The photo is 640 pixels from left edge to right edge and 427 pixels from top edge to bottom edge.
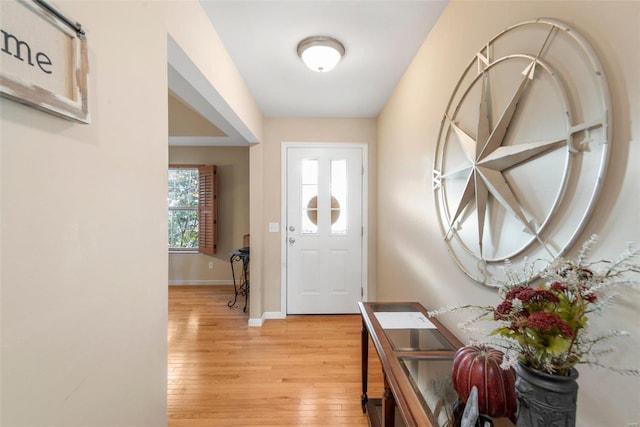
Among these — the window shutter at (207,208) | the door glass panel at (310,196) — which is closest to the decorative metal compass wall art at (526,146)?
the door glass panel at (310,196)

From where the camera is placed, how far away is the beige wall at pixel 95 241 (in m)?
0.53

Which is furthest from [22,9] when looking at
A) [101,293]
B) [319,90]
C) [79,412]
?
[319,90]

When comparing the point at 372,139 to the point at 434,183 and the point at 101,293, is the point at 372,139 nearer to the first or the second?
the point at 434,183

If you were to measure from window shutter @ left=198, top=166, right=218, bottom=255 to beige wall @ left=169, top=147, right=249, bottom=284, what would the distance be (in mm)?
145

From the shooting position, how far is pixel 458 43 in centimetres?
128

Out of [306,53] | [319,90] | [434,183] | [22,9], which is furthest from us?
[319,90]

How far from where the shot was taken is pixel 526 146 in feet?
2.69

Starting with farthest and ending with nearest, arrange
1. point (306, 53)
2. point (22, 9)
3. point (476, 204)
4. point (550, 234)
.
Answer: point (306, 53) → point (476, 204) → point (550, 234) → point (22, 9)

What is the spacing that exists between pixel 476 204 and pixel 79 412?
145cm

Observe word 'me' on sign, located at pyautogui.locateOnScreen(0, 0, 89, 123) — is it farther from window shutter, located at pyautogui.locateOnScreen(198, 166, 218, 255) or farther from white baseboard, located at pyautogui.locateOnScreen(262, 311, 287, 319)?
window shutter, located at pyautogui.locateOnScreen(198, 166, 218, 255)

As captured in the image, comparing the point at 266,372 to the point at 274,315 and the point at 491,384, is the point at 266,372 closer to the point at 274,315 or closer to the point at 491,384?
the point at 274,315

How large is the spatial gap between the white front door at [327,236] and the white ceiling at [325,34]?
0.82 metres

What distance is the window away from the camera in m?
4.39

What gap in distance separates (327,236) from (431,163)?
1.77 meters
